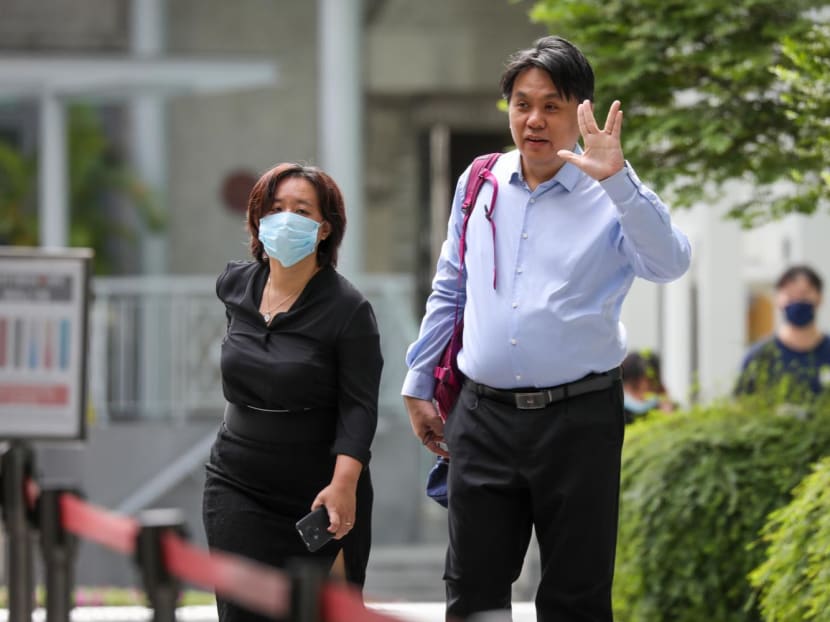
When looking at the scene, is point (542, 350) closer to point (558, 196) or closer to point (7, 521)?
point (558, 196)

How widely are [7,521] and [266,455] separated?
0.91 metres

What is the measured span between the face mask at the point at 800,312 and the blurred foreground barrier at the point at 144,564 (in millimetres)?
4540

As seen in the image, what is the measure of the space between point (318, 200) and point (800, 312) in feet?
13.7

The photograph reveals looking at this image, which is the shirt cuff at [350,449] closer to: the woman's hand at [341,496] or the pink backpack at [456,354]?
the woman's hand at [341,496]

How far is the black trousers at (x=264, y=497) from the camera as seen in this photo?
15.4ft

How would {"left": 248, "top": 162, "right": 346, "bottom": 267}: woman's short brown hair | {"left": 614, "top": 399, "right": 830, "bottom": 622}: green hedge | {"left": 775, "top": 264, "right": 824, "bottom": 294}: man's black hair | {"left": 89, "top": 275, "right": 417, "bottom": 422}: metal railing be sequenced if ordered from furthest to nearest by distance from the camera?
{"left": 89, "top": 275, "right": 417, "bottom": 422}: metal railing, {"left": 775, "top": 264, "right": 824, "bottom": 294}: man's black hair, {"left": 614, "top": 399, "right": 830, "bottom": 622}: green hedge, {"left": 248, "top": 162, "right": 346, "bottom": 267}: woman's short brown hair

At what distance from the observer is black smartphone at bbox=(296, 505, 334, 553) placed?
4.59 metres

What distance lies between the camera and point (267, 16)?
16.5 m

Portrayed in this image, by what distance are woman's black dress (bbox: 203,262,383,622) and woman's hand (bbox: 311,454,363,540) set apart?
39 mm

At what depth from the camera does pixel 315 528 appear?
460cm

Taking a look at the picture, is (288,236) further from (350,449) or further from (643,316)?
(643,316)

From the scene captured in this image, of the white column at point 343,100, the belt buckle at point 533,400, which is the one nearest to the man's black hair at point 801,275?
the belt buckle at point 533,400

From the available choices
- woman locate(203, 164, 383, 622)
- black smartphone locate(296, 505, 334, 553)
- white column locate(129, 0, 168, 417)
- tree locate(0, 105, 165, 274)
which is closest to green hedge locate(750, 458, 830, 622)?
woman locate(203, 164, 383, 622)

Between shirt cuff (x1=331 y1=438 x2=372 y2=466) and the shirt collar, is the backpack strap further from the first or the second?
shirt cuff (x1=331 y1=438 x2=372 y2=466)
